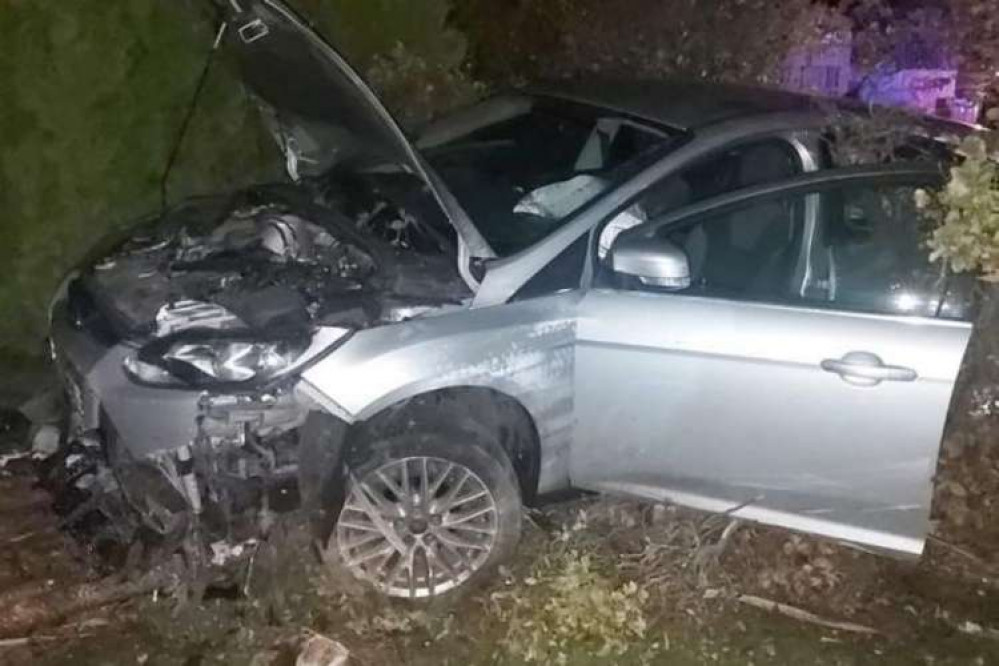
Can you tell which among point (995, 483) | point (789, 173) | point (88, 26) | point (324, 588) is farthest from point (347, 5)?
point (995, 483)

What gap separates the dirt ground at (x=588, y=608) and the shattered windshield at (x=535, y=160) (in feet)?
3.68

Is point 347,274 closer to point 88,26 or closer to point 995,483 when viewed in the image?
point 88,26

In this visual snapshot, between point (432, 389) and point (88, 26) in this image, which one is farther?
point (88, 26)

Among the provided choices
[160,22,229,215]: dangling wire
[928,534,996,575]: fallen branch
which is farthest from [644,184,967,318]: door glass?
[160,22,229,215]: dangling wire

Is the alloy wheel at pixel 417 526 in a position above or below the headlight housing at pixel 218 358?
below

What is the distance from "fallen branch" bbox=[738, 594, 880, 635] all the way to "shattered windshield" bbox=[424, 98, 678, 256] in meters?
1.54

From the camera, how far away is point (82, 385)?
371 centimetres

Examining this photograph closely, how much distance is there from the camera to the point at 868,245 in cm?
399

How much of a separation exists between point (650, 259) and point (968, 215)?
4.00 ft

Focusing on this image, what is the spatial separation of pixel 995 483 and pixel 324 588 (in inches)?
106

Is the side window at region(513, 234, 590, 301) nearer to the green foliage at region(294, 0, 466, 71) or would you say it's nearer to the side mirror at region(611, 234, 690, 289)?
the side mirror at region(611, 234, 690, 289)

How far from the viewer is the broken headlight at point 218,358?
354 centimetres

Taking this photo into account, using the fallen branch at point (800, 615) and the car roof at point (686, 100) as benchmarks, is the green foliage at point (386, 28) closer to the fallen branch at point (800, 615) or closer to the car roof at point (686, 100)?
the car roof at point (686, 100)

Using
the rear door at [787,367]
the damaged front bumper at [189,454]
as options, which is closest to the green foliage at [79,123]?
the damaged front bumper at [189,454]
